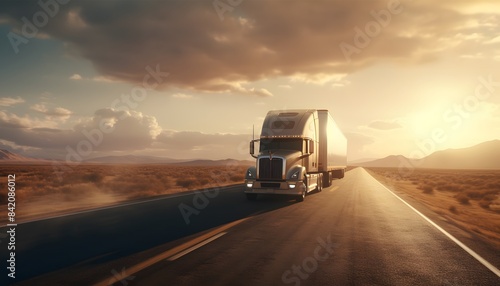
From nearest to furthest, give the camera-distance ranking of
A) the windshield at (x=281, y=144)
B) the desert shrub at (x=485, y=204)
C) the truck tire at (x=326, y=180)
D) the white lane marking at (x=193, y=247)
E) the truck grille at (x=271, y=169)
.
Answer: the white lane marking at (x=193, y=247), the truck grille at (x=271, y=169), the windshield at (x=281, y=144), the desert shrub at (x=485, y=204), the truck tire at (x=326, y=180)

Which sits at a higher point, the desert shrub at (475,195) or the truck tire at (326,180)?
the truck tire at (326,180)

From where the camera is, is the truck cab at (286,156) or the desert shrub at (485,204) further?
the desert shrub at (485,204)

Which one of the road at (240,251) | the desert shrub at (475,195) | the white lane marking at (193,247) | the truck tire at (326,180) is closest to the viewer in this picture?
the road at (240,251)

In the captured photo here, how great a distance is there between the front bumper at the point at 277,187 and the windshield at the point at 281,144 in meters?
1.98

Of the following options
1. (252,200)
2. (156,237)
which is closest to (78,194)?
(252,200)

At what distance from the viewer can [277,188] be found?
17953 mm

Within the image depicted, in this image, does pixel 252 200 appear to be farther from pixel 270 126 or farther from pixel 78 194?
pixel 78 194

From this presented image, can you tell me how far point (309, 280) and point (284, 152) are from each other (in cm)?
1286

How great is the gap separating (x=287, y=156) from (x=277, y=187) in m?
1.45

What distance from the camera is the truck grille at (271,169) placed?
59.1 ft

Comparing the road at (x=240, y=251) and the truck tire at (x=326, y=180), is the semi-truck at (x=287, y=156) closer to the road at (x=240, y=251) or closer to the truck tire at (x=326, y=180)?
the road at (x=240, y=251)

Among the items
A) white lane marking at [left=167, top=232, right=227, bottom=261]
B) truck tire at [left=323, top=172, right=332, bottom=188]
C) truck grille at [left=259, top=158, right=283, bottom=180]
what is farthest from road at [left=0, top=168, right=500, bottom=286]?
truck tire at [left=323, top=172, right=332, bottom=188]

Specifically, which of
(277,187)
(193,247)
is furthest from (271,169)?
(193,247)

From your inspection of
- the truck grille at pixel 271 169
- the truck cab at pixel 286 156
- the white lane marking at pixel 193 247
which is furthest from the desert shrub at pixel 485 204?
the white lane marking at pixel 193 247
